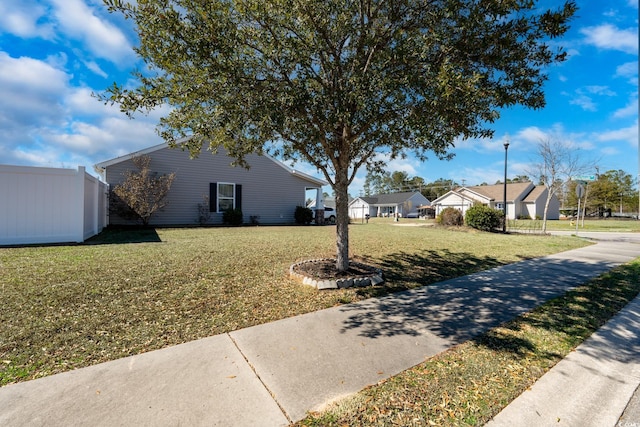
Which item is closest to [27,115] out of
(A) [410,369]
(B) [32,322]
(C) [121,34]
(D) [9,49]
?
(D) [9,49]

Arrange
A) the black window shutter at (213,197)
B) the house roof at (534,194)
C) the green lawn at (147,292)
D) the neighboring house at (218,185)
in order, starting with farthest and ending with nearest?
the house roof at (534,194), the black window shutter at (213,197), the neighboring house at (218,185), the green lawn at (147,292)

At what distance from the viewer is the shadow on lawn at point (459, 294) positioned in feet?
11.8

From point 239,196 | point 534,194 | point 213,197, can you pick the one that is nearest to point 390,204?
point 534,194

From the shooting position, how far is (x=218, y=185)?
1526 centimetres

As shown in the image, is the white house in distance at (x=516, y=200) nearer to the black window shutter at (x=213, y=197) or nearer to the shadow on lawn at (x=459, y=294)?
the black window shutter at (x=213, y=197)

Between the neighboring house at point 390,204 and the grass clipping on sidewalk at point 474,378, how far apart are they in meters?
41.5

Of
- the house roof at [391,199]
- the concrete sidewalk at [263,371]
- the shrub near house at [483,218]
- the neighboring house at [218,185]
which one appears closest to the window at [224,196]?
→ the neighboring house at [218,185]

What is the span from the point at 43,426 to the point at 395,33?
561 cm

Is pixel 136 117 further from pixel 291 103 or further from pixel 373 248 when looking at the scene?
pixel 373 248

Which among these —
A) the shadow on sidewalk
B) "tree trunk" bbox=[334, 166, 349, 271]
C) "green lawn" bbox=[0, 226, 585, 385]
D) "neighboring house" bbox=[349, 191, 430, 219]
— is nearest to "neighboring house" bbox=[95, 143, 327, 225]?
"green lawn" bbox=[0, 226, 585, 385]

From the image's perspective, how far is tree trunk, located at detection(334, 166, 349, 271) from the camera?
5.50m

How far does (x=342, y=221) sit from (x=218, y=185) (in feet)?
37.5

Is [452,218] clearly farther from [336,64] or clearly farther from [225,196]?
[336,64]

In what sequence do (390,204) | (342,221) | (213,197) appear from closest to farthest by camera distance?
1. (342,221)
2. (213,197)
3. (390,204)
